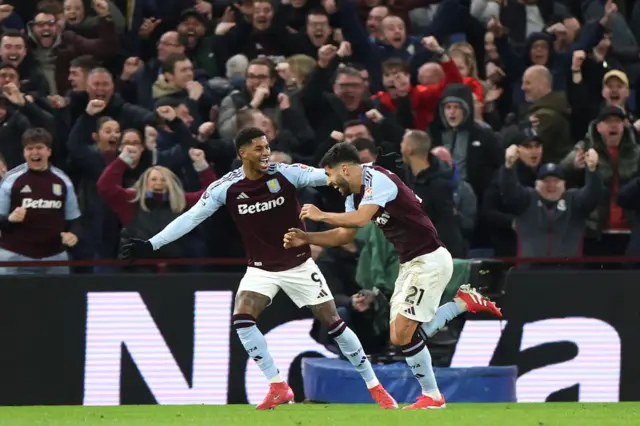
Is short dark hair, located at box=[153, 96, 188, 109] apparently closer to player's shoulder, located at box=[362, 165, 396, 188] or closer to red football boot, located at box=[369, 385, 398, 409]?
player's shoulder, located at box=[362, 165, 396, 188]

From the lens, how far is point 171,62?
587 inches

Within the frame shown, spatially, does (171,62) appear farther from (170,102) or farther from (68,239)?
(68,239)

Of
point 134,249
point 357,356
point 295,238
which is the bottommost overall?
point 357,356

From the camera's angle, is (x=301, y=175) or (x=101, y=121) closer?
(x=301, y=175)

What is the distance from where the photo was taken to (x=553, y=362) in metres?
13.9

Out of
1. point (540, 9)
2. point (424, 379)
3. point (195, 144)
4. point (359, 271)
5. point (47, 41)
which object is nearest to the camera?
point (424, 379)

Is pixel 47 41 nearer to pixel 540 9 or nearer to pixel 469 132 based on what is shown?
pixel 469 132

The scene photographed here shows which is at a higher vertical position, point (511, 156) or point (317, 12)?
point (317, 12)

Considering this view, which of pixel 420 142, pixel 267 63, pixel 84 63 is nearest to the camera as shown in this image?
pixel 420 142

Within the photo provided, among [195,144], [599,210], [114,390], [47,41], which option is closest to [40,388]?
[114,390]

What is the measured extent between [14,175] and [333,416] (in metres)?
4.72

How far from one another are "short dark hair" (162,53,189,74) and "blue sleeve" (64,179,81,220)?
2.08 meters

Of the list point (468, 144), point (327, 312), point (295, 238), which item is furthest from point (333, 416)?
point (468, 144)

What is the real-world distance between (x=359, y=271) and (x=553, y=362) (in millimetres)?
2267
